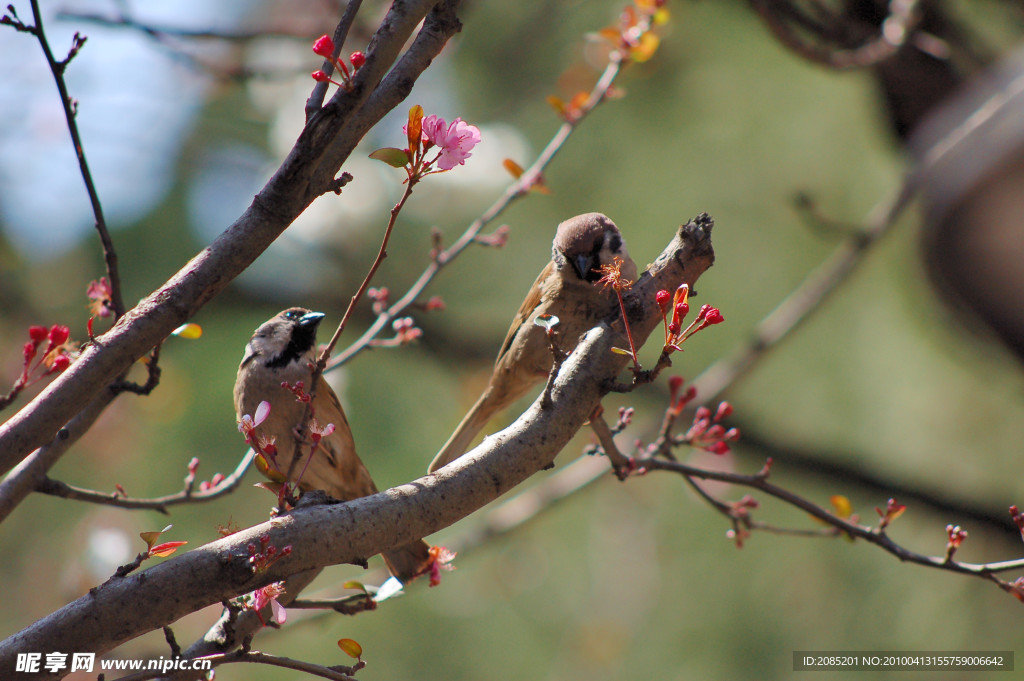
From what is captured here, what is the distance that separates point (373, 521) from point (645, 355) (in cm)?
394

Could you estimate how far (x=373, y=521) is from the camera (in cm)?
143

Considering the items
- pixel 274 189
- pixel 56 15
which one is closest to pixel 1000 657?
pixel 274 189

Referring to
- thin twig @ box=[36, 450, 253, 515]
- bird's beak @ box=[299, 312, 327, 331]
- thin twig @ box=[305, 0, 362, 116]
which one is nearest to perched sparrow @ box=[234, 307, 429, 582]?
bird's beak @ box=[299, 312, 327, 331]

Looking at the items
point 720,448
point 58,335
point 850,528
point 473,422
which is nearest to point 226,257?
point 58,335

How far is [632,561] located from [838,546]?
1293 millimetres

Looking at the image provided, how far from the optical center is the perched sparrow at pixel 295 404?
106 inches

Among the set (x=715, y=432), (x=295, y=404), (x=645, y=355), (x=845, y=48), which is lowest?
(x=715, y=432)

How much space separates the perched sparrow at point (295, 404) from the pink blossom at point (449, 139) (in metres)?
1.23

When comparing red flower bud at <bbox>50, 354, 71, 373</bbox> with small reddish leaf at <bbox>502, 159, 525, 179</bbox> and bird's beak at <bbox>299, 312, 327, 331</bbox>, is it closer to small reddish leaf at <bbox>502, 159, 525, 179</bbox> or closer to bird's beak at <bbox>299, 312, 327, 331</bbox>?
bird's beak at <bbox>299, 312, 327, 331</bbox>

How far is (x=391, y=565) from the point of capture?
7.83ft

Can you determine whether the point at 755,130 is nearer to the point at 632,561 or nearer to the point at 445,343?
the point at 445,343

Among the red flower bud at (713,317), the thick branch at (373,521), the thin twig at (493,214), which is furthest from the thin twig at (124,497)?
the red flower bud at (713,317)

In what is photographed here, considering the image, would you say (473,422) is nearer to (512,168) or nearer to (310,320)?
(310,320)

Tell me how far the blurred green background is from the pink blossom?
3021 mm
